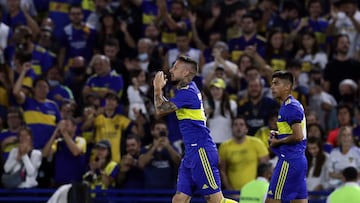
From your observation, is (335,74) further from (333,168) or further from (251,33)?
(333,168)

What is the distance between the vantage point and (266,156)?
49.5 feet

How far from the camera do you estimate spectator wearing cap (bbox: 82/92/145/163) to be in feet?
53.0

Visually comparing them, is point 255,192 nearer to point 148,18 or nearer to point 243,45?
point 243,45

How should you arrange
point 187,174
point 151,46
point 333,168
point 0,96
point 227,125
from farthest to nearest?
point 151,46
point 0,96
point 227,125
point 333,168
point 187,174

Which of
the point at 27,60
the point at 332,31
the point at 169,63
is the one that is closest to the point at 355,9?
the point at 332,31

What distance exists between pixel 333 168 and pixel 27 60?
567cm

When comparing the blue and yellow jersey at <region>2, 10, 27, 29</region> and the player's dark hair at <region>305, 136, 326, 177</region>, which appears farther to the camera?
the blue and yellow jersey at <region>2, 10, 27, 29</region>

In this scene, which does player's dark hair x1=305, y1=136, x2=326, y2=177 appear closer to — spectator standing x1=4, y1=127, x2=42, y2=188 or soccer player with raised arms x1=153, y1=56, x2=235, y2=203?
soccer player with raised arms x1=153, y1=56, x2=235, y2=203

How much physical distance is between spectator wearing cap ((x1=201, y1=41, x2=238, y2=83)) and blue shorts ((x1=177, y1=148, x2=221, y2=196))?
5.30 m

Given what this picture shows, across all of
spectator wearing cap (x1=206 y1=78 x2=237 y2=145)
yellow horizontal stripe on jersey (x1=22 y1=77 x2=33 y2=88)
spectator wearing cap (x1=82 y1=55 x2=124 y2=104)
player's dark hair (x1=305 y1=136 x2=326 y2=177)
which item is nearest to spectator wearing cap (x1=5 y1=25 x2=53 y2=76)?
yellow horizontal stripe on jersey (x1=22 y1=77 x2=33 y2=88)

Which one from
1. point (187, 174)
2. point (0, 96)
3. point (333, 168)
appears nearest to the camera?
point (187, 174)

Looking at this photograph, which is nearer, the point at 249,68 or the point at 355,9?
the point at 249,68

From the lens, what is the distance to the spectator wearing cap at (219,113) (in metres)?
15.9

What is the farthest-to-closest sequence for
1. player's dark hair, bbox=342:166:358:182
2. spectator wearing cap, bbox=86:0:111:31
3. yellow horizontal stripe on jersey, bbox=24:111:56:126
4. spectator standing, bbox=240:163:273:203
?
1. spectator wearing cap, bbox=86:0:111:31
2. yellow horizontal stripe on jersey, bbox=24:111:56:126
3. player's dark hair, bbox=342:166:358:182
4. spectator standing, bbox=240:163:273:203
